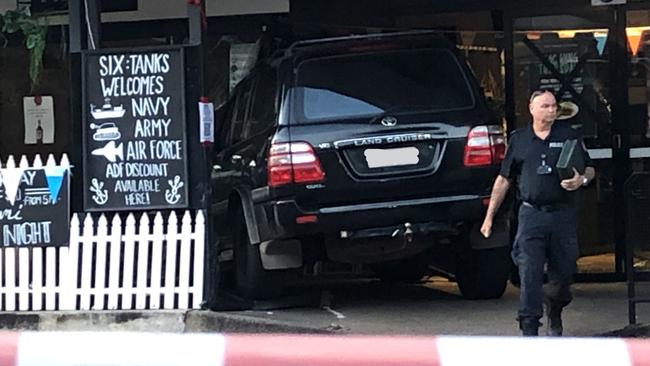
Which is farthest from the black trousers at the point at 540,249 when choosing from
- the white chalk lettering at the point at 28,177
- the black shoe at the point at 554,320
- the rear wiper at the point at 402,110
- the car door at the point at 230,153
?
the white chalk lettering at the point at 28,177

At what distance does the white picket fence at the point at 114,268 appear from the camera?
7.76 meters

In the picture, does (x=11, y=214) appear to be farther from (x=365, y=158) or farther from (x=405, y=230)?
(x=405, y=230)

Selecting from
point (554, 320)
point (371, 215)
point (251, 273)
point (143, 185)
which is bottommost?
point (554, 320)

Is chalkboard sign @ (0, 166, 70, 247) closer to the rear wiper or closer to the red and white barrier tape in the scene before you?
the rear wiper

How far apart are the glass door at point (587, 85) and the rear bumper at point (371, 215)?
223 cm

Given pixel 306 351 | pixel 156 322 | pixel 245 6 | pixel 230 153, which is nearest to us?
pixel 306 351

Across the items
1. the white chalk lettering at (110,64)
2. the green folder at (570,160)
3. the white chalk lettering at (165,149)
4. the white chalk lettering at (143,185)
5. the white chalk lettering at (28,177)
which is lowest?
the white chalk lettering at (143,185)

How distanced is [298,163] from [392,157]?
669 millimetres

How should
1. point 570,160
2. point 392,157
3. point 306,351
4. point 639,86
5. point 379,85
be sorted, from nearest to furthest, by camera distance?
1. point 306,351
2. point 570,160
3. point 392,157
4. point 379,85
5. point 639,86

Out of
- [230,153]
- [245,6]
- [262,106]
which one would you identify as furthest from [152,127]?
[245,6]

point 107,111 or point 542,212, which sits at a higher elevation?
point 107,111

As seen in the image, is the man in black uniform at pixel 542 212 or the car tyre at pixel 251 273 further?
the car tyre at pixel 251 273

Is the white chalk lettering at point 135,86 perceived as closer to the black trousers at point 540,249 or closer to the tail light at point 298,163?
the tail light at point 298,163

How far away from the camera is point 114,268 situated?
7816 millimetres
